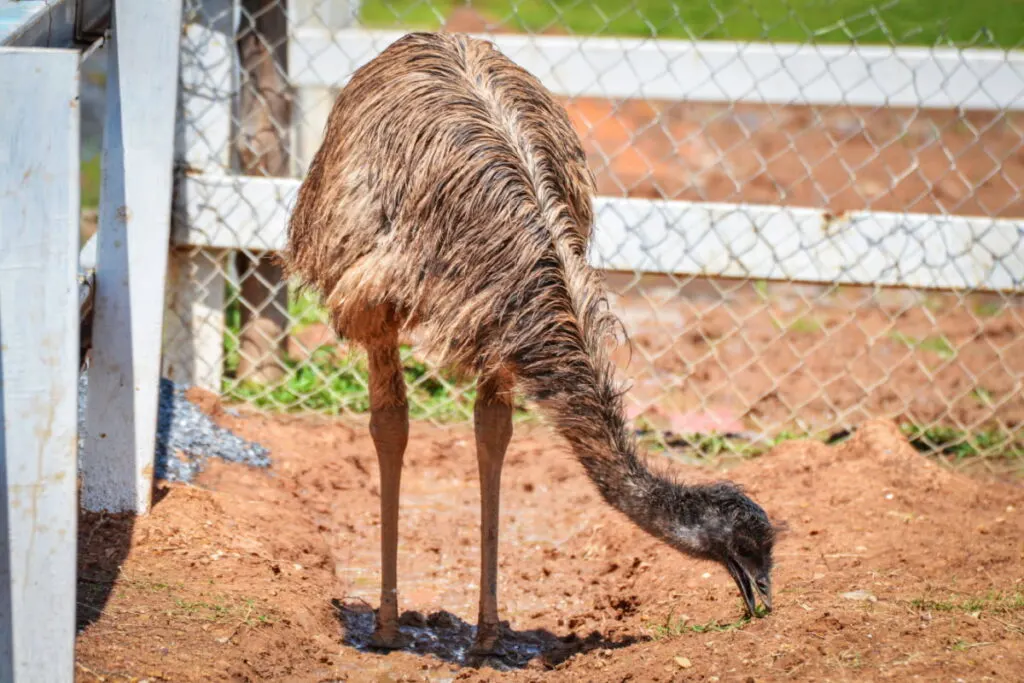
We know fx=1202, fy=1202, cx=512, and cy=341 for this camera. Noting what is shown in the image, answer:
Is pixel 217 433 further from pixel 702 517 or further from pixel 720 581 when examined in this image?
pixel 702 517

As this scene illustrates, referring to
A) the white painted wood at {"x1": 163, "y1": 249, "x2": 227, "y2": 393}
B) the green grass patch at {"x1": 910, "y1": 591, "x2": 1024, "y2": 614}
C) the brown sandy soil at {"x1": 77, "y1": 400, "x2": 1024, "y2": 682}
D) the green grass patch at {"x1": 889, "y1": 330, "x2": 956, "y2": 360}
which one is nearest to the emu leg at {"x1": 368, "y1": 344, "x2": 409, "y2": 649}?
the brown sandy soil at {"x1": 77, "y1": 400, "x2": 1024, "y2": 682}

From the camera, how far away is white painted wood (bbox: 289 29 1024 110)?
5848mm

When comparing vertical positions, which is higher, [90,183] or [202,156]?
[90,183]

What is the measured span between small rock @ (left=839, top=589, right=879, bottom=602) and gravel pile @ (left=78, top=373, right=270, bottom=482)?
8.32 feet

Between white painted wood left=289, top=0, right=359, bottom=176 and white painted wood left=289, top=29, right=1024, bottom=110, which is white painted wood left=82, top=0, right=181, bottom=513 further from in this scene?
white painted wood left=289, top=0, right=359, bottom=176

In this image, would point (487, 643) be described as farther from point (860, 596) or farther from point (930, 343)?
point (930, 343)

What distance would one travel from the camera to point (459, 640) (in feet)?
13.8

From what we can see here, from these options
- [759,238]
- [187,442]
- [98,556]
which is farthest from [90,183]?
[98,556]

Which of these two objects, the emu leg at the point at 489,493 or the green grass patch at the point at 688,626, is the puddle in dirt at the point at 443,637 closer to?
the emu leg at the point at 489,493

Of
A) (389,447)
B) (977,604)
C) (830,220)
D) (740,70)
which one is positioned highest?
(740,70)

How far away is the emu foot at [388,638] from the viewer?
13.3ft

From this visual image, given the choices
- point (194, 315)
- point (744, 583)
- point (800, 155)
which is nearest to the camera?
point (744, 583)

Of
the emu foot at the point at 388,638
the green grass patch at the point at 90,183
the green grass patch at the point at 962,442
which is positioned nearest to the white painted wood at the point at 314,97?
the green grass patch at the point at 90,183

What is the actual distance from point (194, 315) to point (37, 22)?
3.06m
